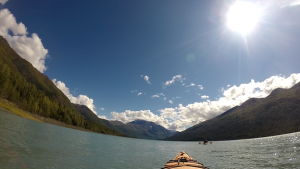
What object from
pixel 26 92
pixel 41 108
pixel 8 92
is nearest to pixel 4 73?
pixel 8 92

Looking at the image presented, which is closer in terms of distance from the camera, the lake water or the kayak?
the kayak

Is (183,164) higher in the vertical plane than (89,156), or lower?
higher

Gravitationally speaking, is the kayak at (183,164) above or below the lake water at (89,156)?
above

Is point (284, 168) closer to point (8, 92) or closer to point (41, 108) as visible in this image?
point (8, 92)

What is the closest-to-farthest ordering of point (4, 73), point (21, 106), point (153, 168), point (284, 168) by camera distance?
1. point (284, 168)
2. point (153, 168)
3. point (4, 73)
4. point (21, 106)

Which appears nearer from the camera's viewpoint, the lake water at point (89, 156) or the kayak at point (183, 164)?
the kayak at point (183, 164)

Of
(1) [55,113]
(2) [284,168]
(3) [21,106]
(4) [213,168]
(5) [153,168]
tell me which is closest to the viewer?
(2) [284,168]

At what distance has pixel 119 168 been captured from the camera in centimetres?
2406

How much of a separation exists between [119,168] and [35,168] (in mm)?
11401

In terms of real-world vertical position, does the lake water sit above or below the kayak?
below

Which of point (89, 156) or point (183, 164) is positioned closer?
point (183, 164)

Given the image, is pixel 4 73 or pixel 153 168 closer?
pixel 153 168

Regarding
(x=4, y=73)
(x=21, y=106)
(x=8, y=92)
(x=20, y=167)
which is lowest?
(x=20, y=167)

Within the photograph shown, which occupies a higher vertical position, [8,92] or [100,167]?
[8,92]
